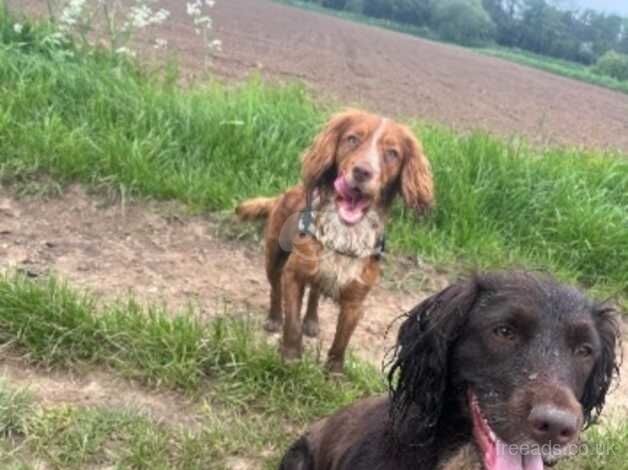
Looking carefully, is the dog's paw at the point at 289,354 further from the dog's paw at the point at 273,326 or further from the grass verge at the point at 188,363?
the dog's paw at the point at 273,326

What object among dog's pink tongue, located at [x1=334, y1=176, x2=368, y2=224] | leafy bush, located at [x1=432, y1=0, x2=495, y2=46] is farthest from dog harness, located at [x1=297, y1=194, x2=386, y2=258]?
leafy bush, located at [x1=432, y1=0, x2=495, y2=46]

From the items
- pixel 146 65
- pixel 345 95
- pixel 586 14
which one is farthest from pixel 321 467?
pixel 586 14

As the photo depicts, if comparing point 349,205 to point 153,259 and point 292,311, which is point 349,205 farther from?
point 153,259

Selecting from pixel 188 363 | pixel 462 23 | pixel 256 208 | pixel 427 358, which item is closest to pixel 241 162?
pixel 256 208

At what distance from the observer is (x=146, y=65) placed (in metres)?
6.66

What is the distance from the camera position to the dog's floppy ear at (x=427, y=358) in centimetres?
237

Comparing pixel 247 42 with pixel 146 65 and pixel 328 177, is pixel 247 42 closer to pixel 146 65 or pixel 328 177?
pixel 146 65

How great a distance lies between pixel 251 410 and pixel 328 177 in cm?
110

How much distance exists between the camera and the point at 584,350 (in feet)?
7.60

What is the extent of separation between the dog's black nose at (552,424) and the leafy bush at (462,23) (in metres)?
43.2

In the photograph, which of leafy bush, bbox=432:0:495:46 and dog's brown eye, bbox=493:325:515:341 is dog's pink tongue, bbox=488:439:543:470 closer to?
dog's brown eye, bbox=493:325:515:341

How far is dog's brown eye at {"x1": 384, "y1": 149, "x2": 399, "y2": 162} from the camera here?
12.2 feet

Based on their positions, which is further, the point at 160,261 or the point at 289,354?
the point at 160,261

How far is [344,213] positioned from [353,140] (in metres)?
0.33
